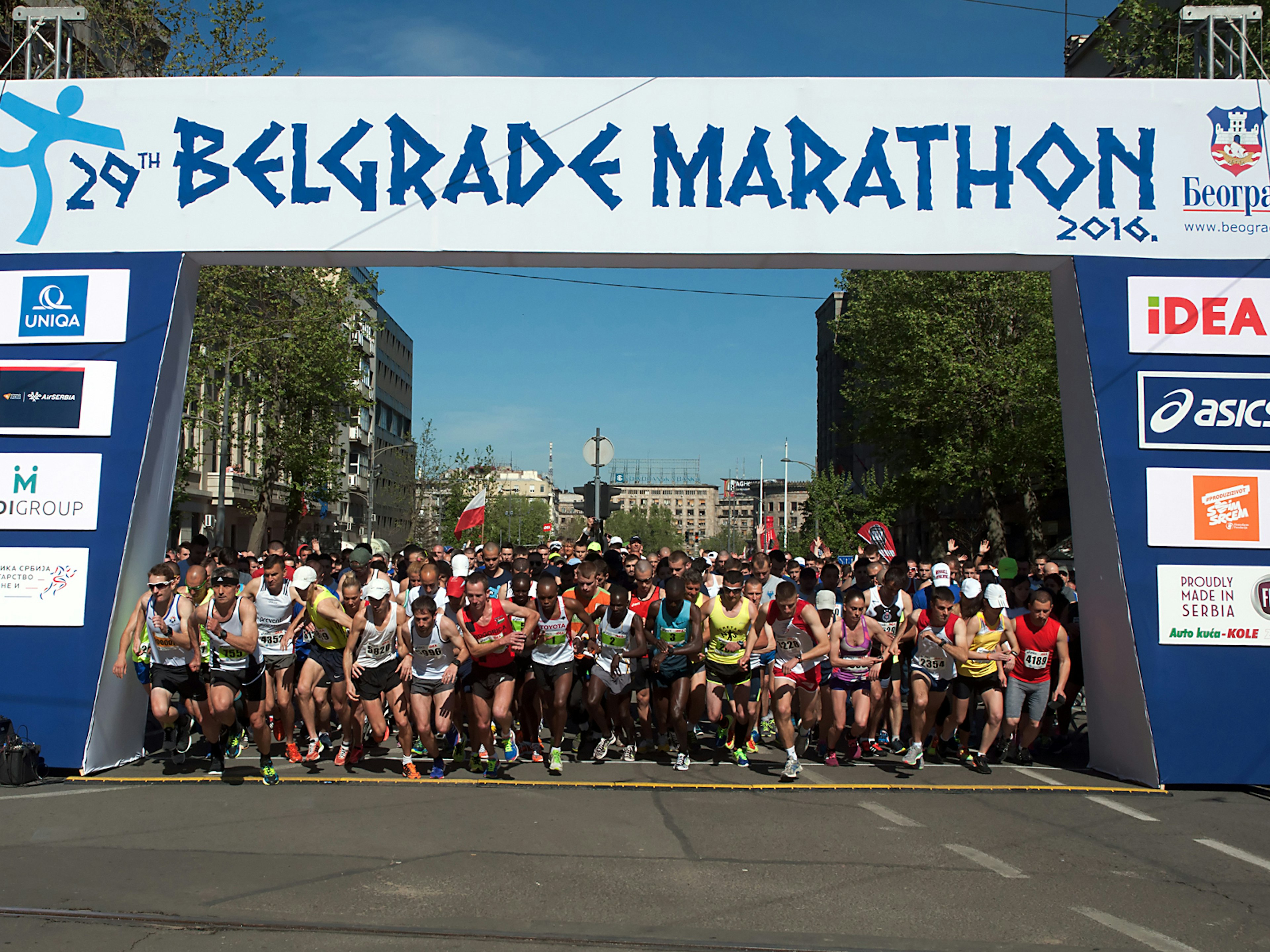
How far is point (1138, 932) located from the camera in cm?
529

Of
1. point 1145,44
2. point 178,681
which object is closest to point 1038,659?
point 178,681

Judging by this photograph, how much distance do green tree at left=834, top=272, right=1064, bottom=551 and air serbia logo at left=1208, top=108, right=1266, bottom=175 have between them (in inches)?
849

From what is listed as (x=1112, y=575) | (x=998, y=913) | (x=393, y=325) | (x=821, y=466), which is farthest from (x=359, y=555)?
(x=821, y=466)

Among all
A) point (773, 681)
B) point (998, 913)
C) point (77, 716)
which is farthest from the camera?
point (773, 681)

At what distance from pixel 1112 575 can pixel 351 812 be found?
6248 millimetres

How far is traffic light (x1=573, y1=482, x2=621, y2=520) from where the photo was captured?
58.6 ft

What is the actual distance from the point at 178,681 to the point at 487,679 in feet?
8.01

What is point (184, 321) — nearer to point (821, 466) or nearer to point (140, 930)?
point (140, 930)

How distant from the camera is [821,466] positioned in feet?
329

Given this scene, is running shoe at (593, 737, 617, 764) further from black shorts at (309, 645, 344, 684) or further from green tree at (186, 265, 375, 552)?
green tree at (186, 265, 375, 552)

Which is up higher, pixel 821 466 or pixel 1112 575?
pixel 821 466

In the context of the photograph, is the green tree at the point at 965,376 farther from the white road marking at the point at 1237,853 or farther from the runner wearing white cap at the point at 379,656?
the runner wearing white cap at the point at 379,656

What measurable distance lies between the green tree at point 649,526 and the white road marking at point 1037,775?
145 meters

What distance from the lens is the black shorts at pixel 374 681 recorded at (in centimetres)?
912
